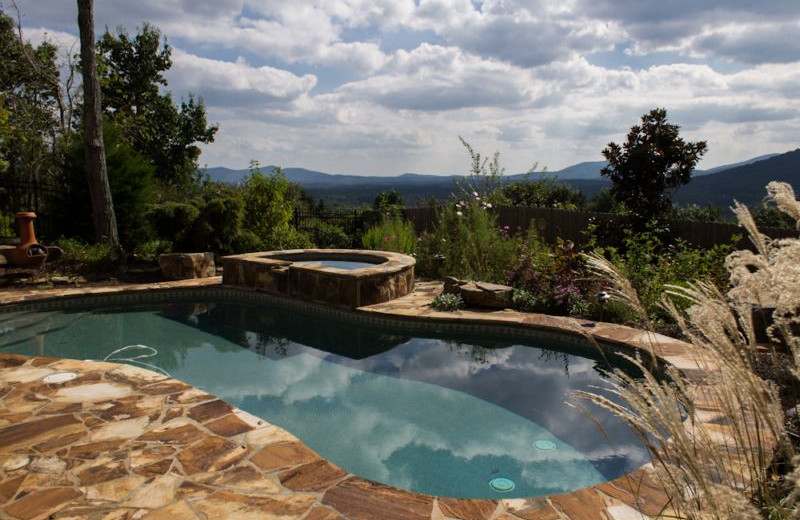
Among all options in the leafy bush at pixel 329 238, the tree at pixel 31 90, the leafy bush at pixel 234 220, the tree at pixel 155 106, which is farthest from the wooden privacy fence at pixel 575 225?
the tree at pixel 155 106

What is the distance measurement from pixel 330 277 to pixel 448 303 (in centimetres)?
168

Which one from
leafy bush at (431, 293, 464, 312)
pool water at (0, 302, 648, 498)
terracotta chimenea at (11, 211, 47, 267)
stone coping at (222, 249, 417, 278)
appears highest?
terracotta chimenea at (11, 211, 47, 267)

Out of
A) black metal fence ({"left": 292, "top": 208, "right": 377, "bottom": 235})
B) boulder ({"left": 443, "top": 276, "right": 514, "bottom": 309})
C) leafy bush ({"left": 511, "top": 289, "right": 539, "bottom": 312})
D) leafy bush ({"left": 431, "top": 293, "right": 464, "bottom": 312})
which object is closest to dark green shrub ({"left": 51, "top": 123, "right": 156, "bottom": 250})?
black metal fence ({"left": 292, "top": 208, "right": 377, "bottom": 235})

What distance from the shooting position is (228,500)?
2.52m

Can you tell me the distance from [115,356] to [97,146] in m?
5.19

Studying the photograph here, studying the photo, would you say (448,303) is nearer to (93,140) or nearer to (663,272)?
(663,272)

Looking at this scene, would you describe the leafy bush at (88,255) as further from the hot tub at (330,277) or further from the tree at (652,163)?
the tree at (652,163)

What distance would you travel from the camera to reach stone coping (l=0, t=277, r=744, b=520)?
2.43 metres

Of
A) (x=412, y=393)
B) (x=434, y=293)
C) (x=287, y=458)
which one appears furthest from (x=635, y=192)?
(x=287, y=458)

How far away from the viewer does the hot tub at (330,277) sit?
686 centimetres

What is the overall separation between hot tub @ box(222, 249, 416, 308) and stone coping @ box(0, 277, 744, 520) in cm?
308

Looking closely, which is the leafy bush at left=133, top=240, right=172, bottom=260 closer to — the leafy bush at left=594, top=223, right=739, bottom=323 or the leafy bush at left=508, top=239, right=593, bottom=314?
the leafy bush at left=508, top=239, right=593, bottom=314

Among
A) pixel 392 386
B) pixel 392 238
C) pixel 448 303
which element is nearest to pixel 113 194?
pixel 392 238

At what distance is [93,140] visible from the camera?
8.86 meters
